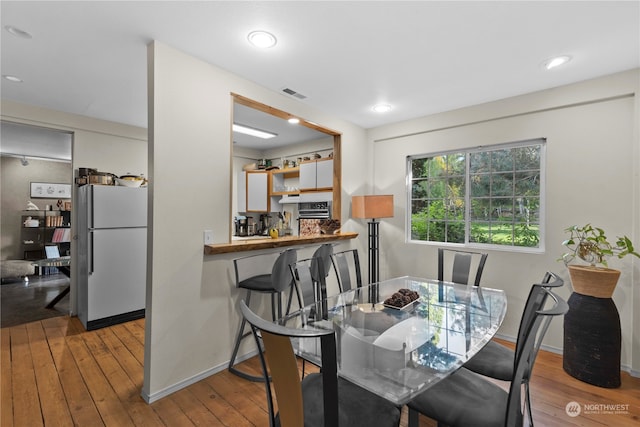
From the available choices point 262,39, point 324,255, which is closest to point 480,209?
point 324,255

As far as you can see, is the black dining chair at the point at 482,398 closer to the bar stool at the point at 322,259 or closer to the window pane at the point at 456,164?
the bar stool at the point at 322,259

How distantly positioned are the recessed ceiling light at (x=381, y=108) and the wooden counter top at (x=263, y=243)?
5.13ft

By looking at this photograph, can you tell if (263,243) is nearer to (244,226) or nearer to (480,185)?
(480,185)

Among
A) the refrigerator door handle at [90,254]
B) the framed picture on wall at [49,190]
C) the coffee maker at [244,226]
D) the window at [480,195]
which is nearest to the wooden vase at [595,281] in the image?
the window at [480,195]

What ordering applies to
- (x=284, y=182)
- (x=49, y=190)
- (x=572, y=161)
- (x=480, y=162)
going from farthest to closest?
(x=49, y=190) < (x=284, y=182) < (x=480, y=162) < (x=572, y=161)

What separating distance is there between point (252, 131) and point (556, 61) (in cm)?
358

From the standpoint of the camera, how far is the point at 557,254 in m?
2.81

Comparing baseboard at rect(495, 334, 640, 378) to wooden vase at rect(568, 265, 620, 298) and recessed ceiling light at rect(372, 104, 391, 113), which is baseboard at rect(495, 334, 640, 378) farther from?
recessed ceiling light at rect(372, 104, 391, 113)

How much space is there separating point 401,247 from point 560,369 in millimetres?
1925

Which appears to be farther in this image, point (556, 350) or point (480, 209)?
point (480, 209)

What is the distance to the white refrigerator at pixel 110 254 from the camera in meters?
3.34

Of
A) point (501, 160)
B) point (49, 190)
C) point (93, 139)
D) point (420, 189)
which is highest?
point (93, 139)

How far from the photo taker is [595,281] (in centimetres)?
229

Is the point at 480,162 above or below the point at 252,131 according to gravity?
below
